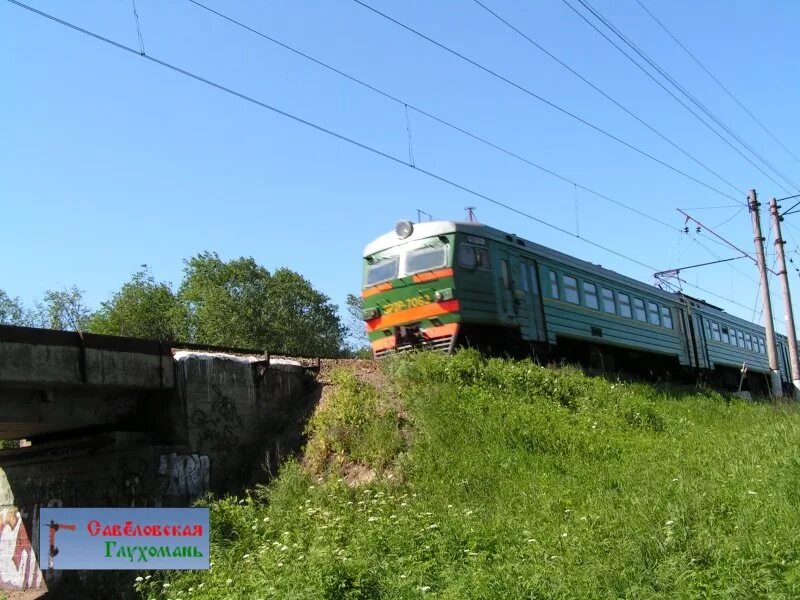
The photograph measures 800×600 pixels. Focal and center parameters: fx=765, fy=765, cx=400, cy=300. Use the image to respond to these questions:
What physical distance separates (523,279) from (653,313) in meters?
7.86

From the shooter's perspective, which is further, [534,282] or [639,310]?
[639,310]

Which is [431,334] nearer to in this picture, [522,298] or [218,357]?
[522,298]

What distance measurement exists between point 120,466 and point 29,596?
2.33 metres

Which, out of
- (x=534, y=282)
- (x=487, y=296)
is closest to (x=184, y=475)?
(x=487, y=296)

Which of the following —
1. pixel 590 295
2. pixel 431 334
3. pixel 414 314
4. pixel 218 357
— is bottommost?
pixel 218 357

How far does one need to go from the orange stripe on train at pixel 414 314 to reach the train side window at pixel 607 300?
6.23m

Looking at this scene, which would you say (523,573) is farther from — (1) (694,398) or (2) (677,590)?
(1) (694,398)

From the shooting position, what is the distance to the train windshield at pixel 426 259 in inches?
594

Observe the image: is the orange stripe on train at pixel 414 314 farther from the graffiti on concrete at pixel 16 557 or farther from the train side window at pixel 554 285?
the graffiti on concrete at pixel 16 557

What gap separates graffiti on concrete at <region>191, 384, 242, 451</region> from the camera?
1187cm

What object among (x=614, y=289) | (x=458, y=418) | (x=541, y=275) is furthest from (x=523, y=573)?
(x=614, y=289)

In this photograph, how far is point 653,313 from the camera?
73.9 feet

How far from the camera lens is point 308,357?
1425 cm

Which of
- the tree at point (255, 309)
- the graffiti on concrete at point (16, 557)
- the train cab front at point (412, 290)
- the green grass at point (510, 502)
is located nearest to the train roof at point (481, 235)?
the train cab front at point (412, 290)
